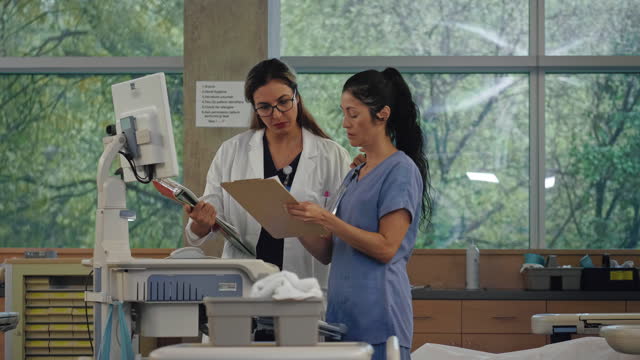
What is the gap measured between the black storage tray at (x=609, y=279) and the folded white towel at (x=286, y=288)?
3.31 metres

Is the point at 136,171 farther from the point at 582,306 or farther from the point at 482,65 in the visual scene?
the point at 482,65

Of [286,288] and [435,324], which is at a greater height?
[286,288]

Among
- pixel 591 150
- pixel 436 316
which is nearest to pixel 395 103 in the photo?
pixel 436 316

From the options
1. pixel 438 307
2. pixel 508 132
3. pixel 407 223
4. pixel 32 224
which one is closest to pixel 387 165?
pixel 407 223

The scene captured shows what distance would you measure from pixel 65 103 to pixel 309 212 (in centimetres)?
351

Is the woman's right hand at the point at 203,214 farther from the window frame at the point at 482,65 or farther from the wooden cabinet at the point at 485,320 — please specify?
the window frame at the point at 482,65

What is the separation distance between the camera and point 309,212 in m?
2.27

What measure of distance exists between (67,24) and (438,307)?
2.77m

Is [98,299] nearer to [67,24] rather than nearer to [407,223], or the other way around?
[407,223]

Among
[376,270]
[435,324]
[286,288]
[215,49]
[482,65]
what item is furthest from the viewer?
[482,65]

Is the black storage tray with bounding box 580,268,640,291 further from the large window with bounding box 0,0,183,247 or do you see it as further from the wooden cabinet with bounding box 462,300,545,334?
the large window with bounding box 0,0,183,247

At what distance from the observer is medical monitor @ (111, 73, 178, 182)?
247 cm

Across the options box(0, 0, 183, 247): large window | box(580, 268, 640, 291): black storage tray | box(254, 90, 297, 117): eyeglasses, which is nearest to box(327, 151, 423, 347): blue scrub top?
box(254, 90, 297, 117): eyeglasses

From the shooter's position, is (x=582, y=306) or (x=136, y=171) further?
(x=582, y=306)
